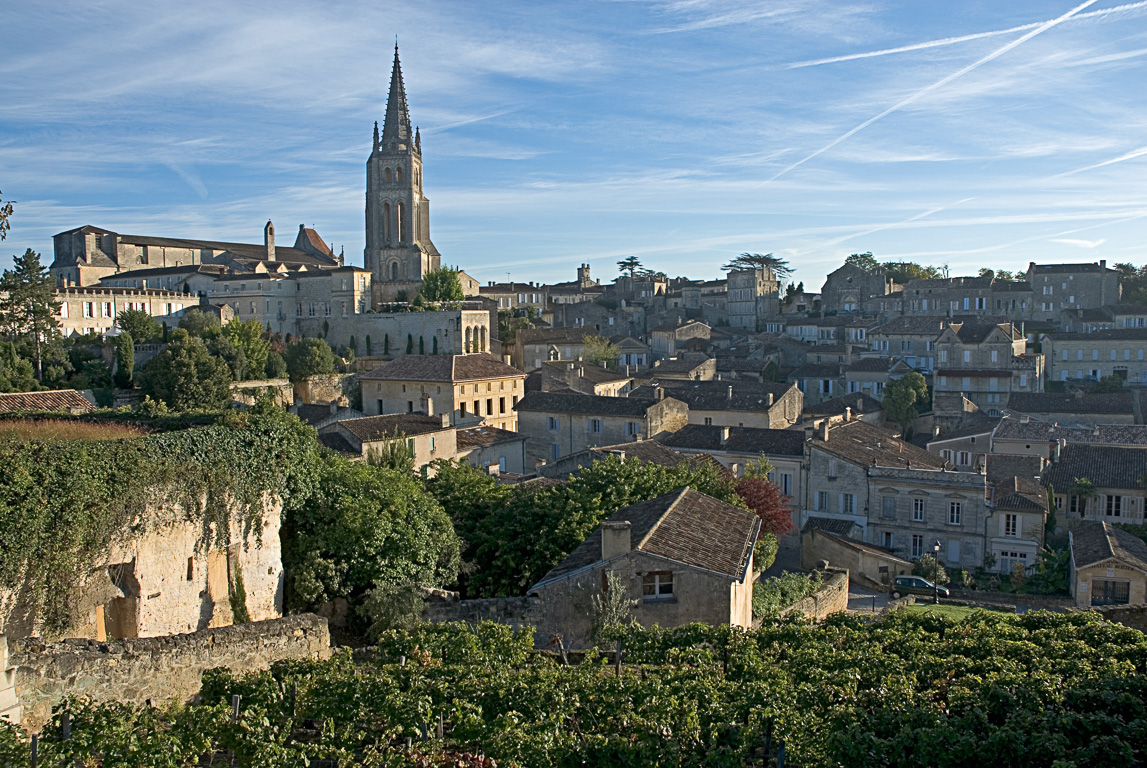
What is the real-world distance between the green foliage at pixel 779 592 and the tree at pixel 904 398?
37.8 meters

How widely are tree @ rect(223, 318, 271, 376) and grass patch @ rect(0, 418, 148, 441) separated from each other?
1458 inches

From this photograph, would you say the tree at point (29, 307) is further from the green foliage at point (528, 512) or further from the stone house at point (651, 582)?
the stone house at point (651, 582)

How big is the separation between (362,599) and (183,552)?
4211mm

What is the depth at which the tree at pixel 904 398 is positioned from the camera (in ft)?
194

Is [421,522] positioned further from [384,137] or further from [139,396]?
[384,137]

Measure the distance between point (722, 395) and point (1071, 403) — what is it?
23733mm

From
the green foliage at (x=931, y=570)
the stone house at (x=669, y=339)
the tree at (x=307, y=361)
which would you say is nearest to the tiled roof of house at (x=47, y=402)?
the green foliage at (x=931, y=570)

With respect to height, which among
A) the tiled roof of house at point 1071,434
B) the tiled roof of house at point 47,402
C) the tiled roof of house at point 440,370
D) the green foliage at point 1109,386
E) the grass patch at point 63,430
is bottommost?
the tiled roof of house at point 1071,434

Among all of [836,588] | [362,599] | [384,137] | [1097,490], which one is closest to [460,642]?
[362,599]

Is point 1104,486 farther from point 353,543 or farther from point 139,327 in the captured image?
point 139,327

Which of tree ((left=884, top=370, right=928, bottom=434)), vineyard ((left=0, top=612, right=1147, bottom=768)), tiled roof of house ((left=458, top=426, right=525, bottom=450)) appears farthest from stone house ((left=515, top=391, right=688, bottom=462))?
vineyard ((left=0, top=612, right=1147, bottom=768))

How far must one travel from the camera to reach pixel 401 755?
965cm

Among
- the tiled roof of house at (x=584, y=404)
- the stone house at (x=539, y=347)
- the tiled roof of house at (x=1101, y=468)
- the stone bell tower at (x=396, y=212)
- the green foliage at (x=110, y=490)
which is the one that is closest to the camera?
the green foliage at (x=110, y=490)

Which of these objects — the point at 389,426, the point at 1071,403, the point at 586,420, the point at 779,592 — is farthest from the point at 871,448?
the point at 1071,403
